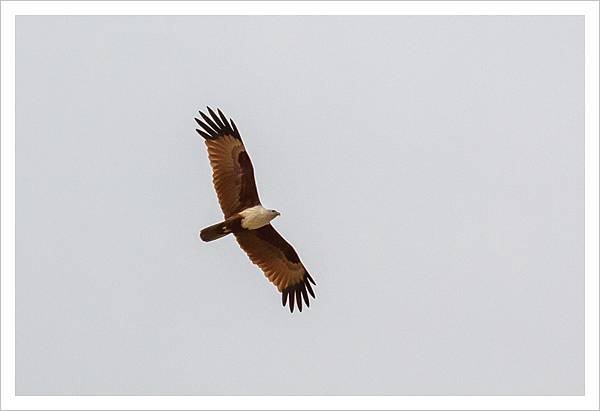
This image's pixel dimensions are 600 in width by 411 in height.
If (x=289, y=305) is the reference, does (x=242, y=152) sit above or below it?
above

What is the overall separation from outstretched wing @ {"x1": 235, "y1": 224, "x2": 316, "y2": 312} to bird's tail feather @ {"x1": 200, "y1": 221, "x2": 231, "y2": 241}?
68 cm

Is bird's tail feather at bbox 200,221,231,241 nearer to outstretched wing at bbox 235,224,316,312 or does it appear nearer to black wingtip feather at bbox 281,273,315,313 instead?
outstretched wing at bbox 235,224,316,312

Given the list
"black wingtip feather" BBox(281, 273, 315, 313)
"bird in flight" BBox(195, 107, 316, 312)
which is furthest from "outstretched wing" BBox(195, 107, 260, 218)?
"black wingtip feather" BBox(281, 273, 315, 313)

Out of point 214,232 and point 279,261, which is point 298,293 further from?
point 214,232

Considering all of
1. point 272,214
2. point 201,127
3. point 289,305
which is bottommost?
point 289,305

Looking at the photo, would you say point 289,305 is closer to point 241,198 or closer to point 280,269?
point 280,269

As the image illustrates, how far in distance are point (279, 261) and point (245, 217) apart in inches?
55.8

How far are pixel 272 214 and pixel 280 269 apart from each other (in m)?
1.51

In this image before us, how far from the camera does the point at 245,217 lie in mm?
18281

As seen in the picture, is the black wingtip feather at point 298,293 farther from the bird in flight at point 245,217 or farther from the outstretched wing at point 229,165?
the outstretched wing at point 229,165

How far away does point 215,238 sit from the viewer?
18.1 meters

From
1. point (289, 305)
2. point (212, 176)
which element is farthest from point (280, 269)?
point (212, 176)

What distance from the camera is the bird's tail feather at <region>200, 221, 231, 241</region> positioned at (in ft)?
58.9

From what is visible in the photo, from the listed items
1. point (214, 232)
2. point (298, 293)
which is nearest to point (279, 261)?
point (298, 293)
